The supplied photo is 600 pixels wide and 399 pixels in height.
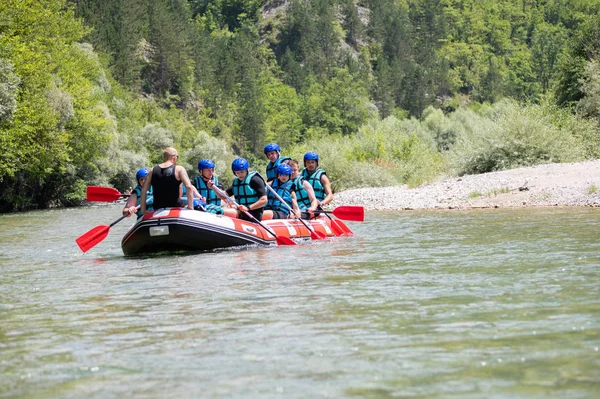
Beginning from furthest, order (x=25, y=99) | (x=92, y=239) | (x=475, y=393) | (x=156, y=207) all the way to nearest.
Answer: (x=25, y=99)
(x=92, y=239)
(x=156, y=207)
(x=475, y=393)

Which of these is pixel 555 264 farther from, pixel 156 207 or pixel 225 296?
pixel 156 207

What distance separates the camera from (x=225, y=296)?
8500mm

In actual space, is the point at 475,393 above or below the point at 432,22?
below

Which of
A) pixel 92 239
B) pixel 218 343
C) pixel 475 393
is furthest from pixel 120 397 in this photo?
pixel 92 239

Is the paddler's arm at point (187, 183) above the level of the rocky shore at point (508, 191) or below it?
above

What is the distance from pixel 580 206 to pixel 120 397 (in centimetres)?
1746

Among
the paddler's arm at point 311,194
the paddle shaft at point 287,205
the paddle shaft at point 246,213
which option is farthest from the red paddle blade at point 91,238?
the paddler's arm at point 311,194

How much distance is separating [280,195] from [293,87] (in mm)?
115905

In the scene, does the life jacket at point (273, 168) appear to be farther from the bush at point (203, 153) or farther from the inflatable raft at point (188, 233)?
the bush at point (203, 153)

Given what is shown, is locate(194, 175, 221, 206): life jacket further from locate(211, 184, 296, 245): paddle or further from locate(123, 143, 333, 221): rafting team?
locate(211, 184, 296, 245): paddle

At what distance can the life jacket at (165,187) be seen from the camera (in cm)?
1230

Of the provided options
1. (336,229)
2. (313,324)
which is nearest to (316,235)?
(336,229)

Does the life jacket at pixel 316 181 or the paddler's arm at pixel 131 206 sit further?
the life jacket at pixel 316 181

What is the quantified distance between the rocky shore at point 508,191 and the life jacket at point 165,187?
11.6 meters
